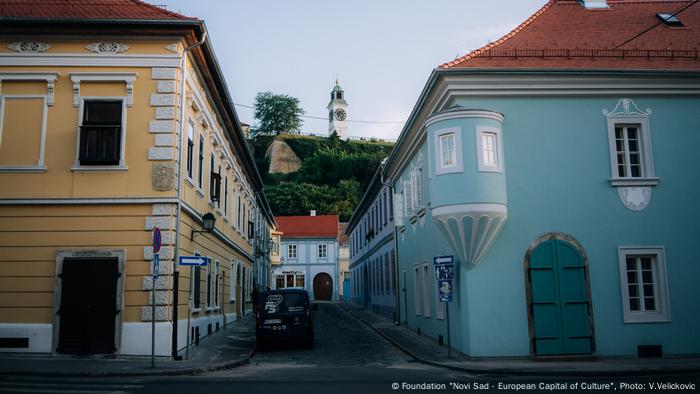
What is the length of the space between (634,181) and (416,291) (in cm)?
965

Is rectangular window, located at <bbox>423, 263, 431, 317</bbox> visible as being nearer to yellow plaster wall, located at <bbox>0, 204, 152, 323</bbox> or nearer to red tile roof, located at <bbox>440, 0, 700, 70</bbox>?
red tile roof, located at <bbox>440, 0, 700, 70</bbox>

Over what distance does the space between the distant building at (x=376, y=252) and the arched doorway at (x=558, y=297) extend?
1309 cm

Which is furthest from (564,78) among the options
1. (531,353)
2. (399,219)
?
(399,219)

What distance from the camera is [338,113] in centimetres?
13625

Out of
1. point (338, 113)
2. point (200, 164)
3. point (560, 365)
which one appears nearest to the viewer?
point (560, 365)

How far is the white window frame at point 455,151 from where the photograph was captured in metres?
15.2

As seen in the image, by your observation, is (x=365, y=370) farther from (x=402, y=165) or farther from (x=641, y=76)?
(x=402, y=165)

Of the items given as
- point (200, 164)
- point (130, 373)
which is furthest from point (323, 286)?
point (130, 373)

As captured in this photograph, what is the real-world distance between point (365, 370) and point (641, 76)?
10828 mm

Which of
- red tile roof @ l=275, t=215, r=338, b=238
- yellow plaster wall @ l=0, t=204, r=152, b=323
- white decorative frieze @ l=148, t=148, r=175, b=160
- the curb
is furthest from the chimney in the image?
red tile roof @ l=275, t=215, r=338, b=238

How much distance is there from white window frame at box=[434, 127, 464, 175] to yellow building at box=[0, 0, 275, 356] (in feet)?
22.2

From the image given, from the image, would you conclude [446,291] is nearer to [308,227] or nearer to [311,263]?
[311,263]

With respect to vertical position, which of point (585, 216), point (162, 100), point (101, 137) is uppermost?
point (162, 100)

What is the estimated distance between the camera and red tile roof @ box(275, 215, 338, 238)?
69.4 metres
